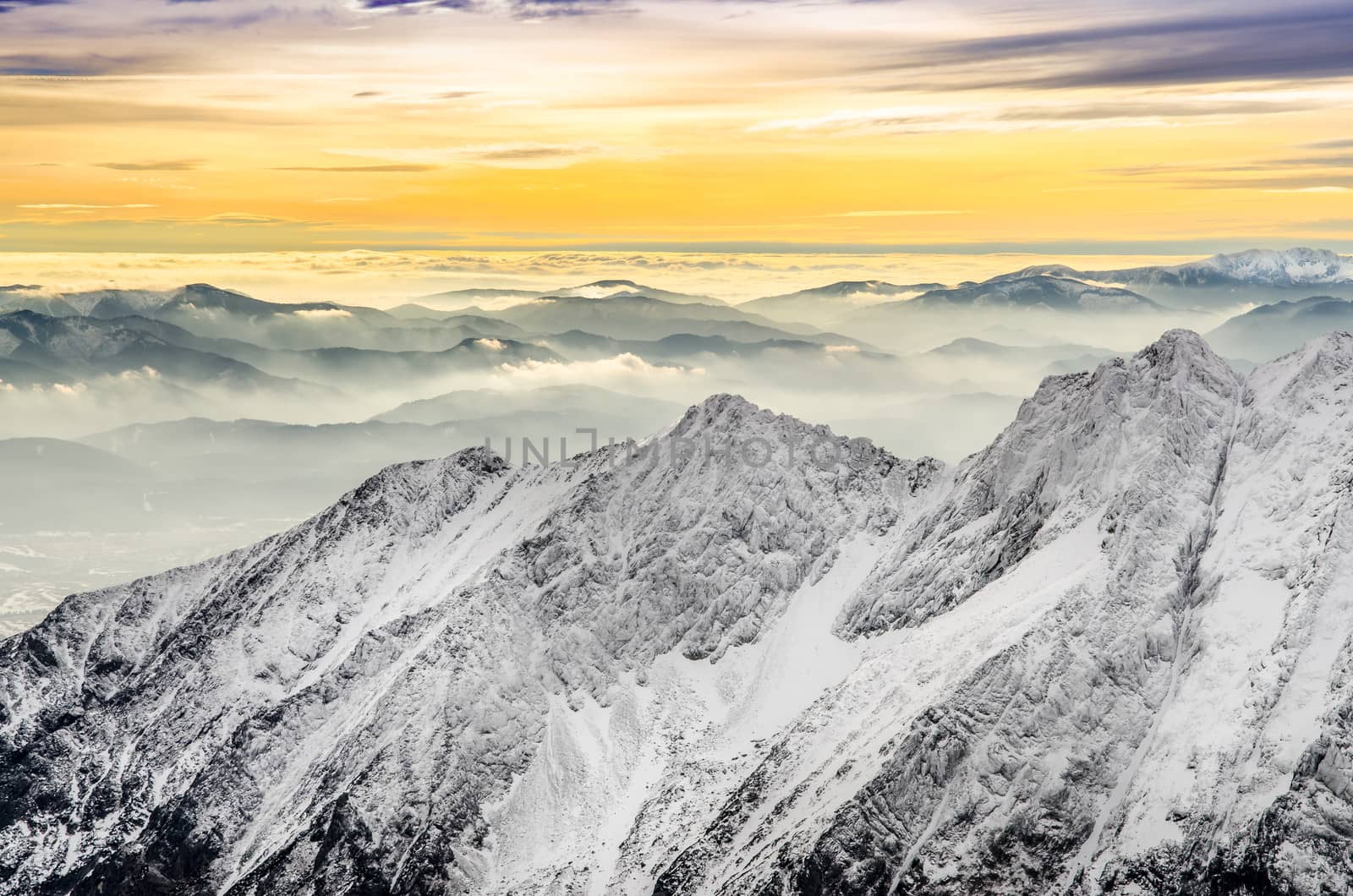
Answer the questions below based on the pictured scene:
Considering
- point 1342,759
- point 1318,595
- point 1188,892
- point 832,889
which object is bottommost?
point 832,889

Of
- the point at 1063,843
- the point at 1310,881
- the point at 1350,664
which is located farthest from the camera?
the point at 1063,843

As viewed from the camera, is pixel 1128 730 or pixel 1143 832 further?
pixel 1128 730

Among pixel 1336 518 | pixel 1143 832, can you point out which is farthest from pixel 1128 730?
pixel 1336 518

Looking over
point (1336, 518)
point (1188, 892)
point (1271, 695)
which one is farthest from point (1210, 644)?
point (1188, 892)

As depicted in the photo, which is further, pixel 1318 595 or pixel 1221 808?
pixel 1318 595

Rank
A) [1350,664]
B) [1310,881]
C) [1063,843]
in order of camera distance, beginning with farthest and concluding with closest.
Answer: [1063,843], [1350,664], [1310,881]

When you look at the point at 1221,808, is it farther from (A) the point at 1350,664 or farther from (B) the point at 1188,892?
(A) the point at 1350,664

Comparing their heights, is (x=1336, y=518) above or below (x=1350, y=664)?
Result: above

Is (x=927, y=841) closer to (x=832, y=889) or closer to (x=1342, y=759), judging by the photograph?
(x=832, y=889)

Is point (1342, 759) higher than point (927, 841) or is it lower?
higher
